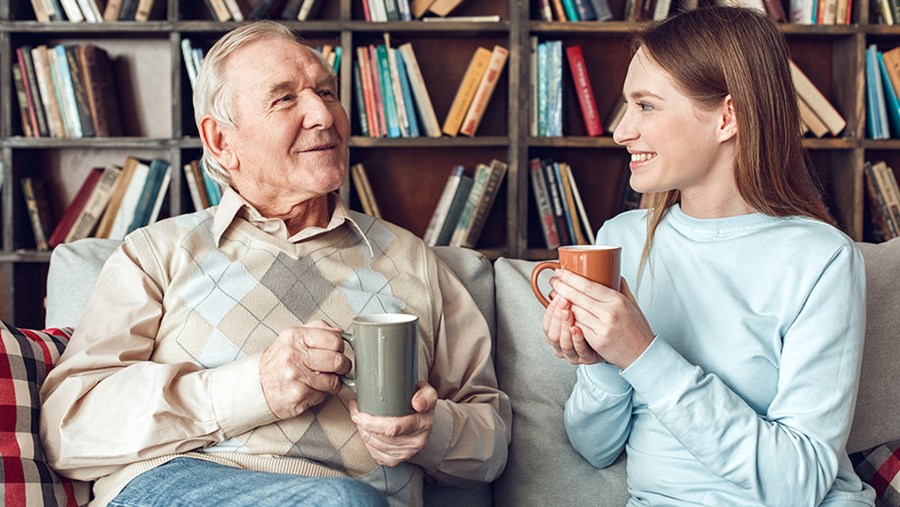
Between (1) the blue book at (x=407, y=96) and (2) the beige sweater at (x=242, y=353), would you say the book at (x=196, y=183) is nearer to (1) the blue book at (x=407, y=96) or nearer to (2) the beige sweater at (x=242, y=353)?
(1) the blue book at (x=407, y=96)

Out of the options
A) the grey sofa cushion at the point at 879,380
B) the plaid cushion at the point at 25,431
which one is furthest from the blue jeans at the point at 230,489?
the grey sofa cushion at the point at 879,380

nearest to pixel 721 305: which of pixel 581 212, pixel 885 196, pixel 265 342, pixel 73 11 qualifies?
pixel 265 342

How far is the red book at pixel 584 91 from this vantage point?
2.84m

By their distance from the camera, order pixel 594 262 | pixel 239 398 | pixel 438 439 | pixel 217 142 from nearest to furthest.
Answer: pixel 594 262, pixel 239 398, pixel 438 439, pixel 217 142

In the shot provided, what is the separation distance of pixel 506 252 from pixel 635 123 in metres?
1.55

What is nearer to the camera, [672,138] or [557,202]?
[672,138]

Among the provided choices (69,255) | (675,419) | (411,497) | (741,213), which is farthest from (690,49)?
(69,255)

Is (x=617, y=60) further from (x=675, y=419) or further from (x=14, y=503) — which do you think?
(x=14, y=503)

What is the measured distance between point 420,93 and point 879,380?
1772 mm

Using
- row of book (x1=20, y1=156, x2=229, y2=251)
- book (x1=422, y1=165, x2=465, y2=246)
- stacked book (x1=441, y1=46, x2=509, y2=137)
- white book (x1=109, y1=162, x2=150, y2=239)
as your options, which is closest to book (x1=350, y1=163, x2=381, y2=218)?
book (x1=422, y1=165, x2=465, y2=246)

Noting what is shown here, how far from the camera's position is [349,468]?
1.34 metres

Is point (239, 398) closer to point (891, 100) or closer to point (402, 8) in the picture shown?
point (402, 8)

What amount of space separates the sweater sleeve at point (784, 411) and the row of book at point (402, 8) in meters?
1.92

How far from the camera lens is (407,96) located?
281 centimetres
